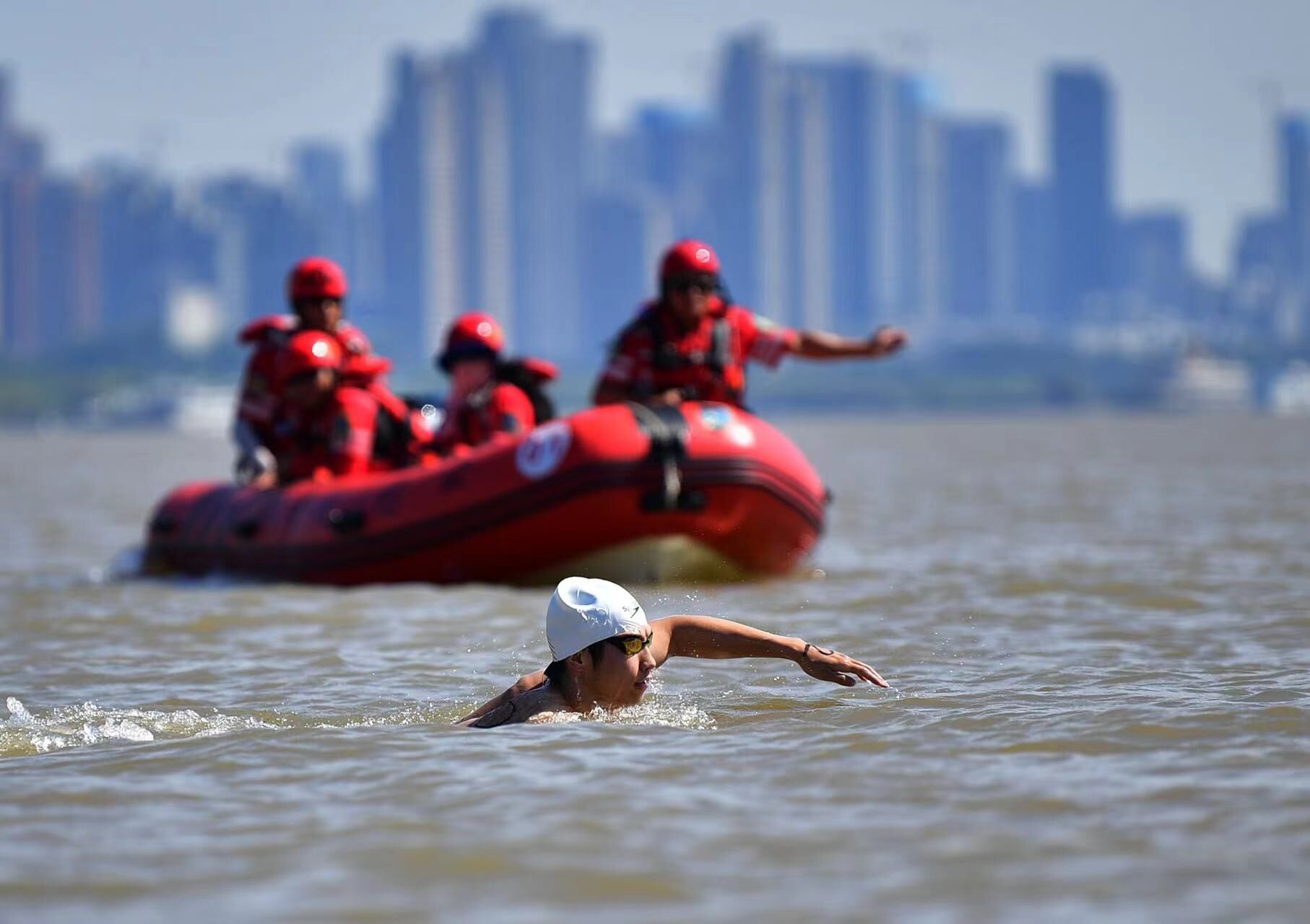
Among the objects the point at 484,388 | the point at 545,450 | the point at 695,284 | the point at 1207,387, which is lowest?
the point at 1207,387

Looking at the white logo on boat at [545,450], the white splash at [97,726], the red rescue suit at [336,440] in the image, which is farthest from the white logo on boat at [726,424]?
the white splash at [97,726]

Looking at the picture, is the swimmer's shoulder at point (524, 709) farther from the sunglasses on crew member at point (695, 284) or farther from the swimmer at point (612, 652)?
the sunglasses on crew member at point (695, 284)

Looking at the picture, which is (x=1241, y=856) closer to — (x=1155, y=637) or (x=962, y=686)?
(x=962, y=686)

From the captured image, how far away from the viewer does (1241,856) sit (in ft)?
16.4

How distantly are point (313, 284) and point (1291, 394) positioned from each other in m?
165

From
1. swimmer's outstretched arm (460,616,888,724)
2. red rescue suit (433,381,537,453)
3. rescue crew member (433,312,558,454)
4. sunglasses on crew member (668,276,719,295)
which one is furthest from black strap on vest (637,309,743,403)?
swimmer's outstretched arm (460,616,888,724)

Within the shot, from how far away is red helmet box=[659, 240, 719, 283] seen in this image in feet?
40.0

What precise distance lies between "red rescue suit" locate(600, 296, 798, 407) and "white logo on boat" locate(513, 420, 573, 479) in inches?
30.2

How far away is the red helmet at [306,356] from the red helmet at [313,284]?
11.1 inches

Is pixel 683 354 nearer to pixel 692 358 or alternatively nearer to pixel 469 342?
pixel 692 358

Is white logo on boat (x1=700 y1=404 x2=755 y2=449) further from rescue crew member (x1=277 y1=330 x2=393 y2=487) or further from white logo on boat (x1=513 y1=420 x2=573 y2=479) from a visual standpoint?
rescue crew member (x1=277 y1=330 x2=393 y2=487)

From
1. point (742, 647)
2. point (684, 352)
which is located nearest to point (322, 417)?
point (684, 352)

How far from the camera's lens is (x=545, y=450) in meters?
11.7

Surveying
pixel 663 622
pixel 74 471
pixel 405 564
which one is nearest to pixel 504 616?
pixel 405 564
